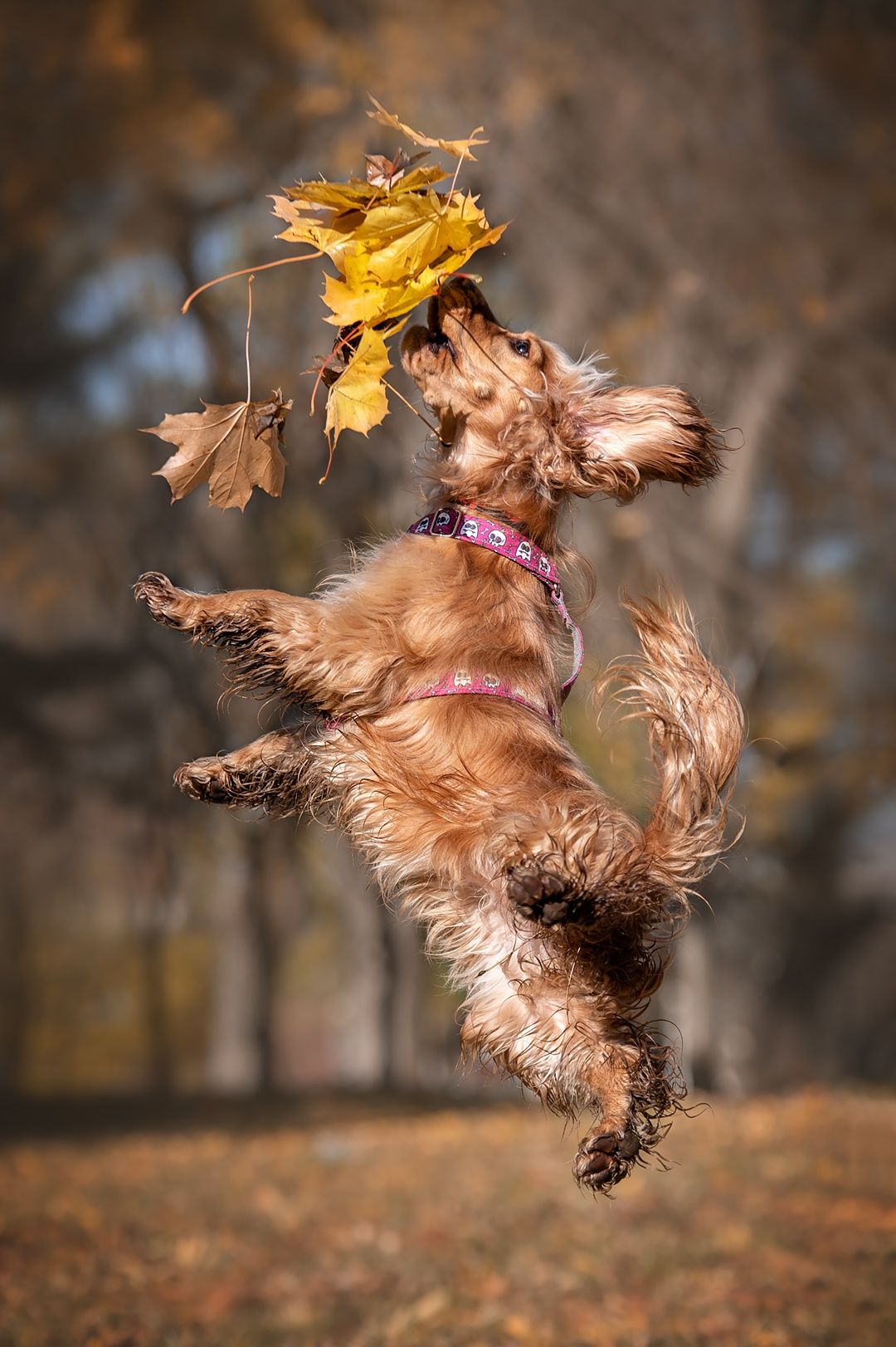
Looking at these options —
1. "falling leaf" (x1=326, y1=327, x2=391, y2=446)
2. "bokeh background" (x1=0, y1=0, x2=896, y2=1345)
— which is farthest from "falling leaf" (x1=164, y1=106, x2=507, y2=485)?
"bokeh background" (x1=0, y1=0, x2=896, y2=1345)

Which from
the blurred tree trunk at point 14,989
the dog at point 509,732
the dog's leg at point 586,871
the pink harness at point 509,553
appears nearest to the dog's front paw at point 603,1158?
the dog at point 509,732

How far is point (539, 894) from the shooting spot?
3.17m

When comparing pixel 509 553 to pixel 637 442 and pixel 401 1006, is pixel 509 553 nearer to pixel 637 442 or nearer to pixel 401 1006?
pixel 637 442

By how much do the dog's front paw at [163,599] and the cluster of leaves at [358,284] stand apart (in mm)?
259

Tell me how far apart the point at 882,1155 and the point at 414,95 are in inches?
403

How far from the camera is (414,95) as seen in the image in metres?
14.0

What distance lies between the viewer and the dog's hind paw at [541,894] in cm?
317

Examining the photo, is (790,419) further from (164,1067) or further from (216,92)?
(164,1067)

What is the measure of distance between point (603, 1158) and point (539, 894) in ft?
2.27

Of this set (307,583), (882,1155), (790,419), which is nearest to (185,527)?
(307,583)

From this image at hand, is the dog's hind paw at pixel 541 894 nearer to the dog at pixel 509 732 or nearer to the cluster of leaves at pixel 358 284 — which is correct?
the dog at pixel 509 732

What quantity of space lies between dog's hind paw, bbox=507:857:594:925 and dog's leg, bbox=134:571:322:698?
0.83 metres

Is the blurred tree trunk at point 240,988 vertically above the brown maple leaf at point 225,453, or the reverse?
the brown maple leaf at point 225,453

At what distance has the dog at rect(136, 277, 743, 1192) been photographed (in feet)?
11.4
